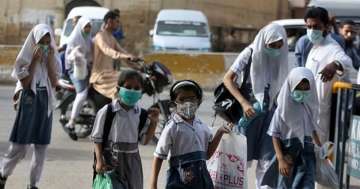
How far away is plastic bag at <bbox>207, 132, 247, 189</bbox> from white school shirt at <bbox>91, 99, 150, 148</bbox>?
0.58 metres

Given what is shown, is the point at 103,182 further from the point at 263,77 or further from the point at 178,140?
the point at 263,77

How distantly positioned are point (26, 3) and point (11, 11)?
670mm

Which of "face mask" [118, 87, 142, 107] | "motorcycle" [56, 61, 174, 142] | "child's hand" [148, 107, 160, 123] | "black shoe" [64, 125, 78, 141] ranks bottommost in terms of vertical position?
"black shoe" [64, 125, 78, 141]

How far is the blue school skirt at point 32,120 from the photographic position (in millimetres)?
7828

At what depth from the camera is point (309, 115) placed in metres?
6.83

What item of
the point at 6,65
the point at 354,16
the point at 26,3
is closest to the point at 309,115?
the point at 354,16

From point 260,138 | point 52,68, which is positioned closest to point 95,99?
point 52,68

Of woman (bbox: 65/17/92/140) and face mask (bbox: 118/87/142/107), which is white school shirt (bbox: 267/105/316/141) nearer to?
face mask (bbox: 118/87/142/107)

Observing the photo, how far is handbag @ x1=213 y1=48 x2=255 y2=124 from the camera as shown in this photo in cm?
704

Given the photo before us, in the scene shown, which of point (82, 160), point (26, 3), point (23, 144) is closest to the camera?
point (23, 144)

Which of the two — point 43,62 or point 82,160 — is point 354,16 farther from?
point 43,62

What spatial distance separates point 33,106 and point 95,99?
148 inches

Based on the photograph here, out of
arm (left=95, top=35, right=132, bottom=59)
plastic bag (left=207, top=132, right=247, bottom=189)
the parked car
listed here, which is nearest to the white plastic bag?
arm (left=95, top=35, right=132, bottom=59)

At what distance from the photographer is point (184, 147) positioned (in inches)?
239
